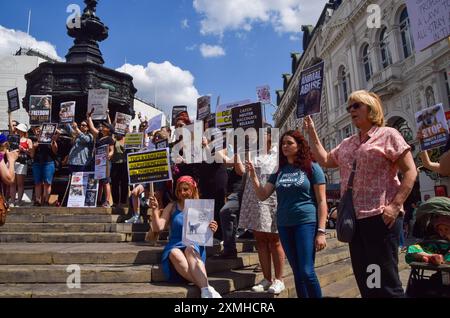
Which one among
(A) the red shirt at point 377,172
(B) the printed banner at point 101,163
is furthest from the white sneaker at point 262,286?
(B) the printed banner at point 101,163

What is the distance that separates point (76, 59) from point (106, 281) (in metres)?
8.53

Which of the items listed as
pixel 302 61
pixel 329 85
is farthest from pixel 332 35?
pixel 302 61

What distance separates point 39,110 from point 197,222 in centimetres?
589

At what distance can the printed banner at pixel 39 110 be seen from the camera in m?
7.36

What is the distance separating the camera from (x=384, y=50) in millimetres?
22344

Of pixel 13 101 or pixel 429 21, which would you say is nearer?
pixel 429 21

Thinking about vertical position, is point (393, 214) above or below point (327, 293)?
above

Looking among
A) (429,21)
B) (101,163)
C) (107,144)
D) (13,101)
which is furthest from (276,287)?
(13,101)

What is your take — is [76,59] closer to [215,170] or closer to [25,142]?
[25,142]

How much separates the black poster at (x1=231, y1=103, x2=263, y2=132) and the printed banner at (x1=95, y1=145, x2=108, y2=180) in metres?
2.79

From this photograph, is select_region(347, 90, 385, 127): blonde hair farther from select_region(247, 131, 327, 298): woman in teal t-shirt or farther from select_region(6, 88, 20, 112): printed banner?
select_region(6, 88, 20, 112): printed banner

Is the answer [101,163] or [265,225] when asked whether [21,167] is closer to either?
[101,163]

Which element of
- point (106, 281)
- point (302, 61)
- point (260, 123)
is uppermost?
point (302, 61)

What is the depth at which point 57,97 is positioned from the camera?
9.41 m
